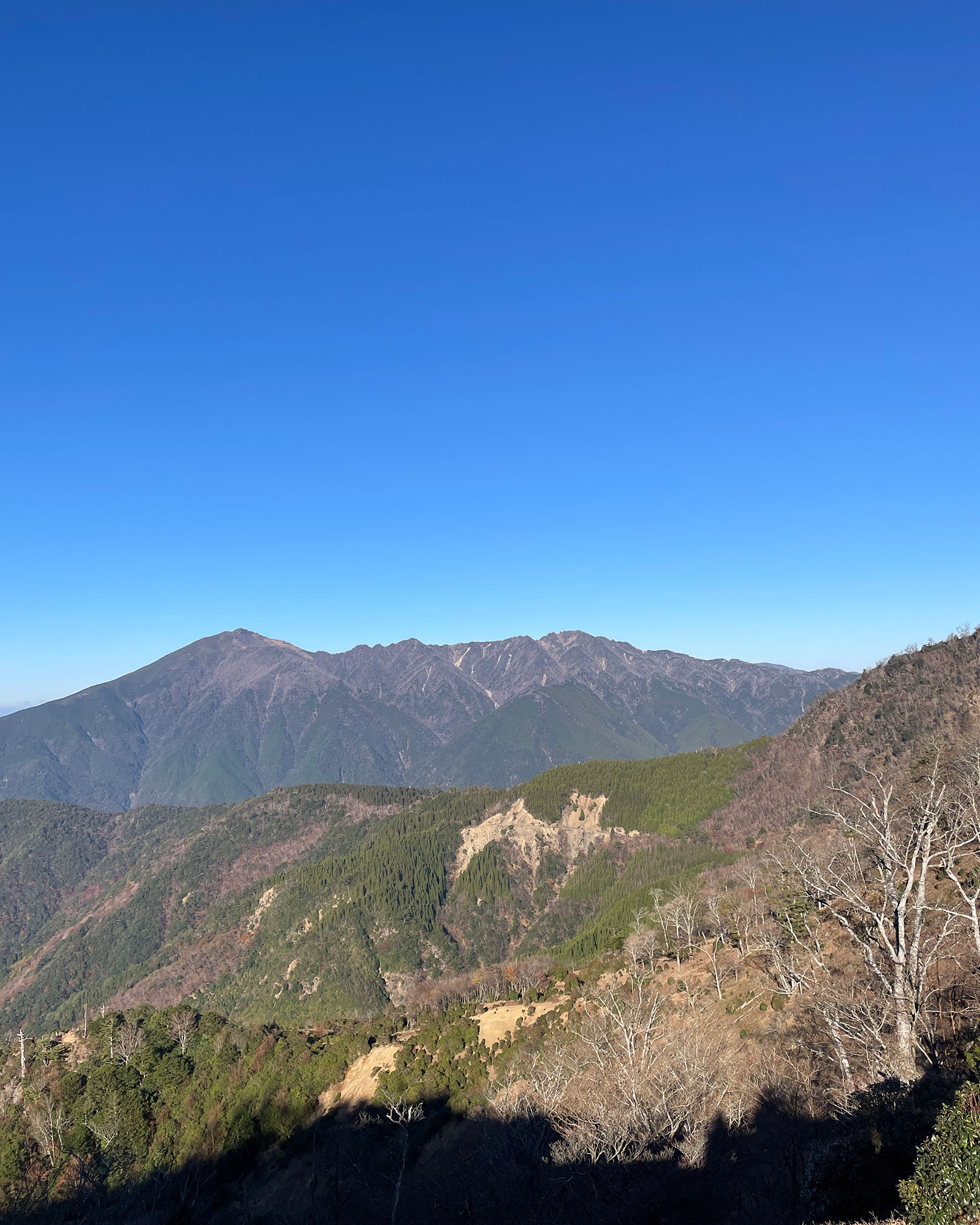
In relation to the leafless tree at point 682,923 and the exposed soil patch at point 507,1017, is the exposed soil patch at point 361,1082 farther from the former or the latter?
the leafless tree at point 682,923

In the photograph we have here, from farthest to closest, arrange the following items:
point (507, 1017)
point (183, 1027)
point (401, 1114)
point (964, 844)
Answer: point (183, 1027) < point (507, 1017) < point (401, 1114) < point (964, 844)

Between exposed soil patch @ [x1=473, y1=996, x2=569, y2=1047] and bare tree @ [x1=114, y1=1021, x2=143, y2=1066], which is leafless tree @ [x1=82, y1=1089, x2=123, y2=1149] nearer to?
bare tree @ [x1=114, y1=1021, x2=143, y2=1066]

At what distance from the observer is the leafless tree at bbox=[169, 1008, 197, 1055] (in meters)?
87.6

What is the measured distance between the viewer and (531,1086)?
50.6 meters

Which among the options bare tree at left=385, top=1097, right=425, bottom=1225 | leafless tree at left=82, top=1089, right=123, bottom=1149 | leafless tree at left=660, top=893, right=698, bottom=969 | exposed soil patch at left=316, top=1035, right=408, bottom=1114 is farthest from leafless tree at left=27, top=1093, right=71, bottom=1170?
leafless tree at left=660, top=893, right=698, bottom=969

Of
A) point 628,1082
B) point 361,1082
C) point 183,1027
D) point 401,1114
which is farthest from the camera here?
point 183,1027

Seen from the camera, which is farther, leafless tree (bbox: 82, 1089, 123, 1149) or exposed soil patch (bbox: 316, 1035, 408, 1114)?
leafless tree (bbox: 82, 1089, 123, 1149)

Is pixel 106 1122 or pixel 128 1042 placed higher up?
pixel 128 1042

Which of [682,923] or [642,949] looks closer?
[642,949]

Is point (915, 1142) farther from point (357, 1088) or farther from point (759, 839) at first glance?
point (759, 839)

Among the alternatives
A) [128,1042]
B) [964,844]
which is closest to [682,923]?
[128,1042]

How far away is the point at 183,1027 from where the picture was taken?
89938mm

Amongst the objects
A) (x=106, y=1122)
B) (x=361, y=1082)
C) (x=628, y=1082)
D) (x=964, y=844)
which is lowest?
(x=361, y=1082)

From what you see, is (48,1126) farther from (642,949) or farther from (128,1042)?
(642,949)
